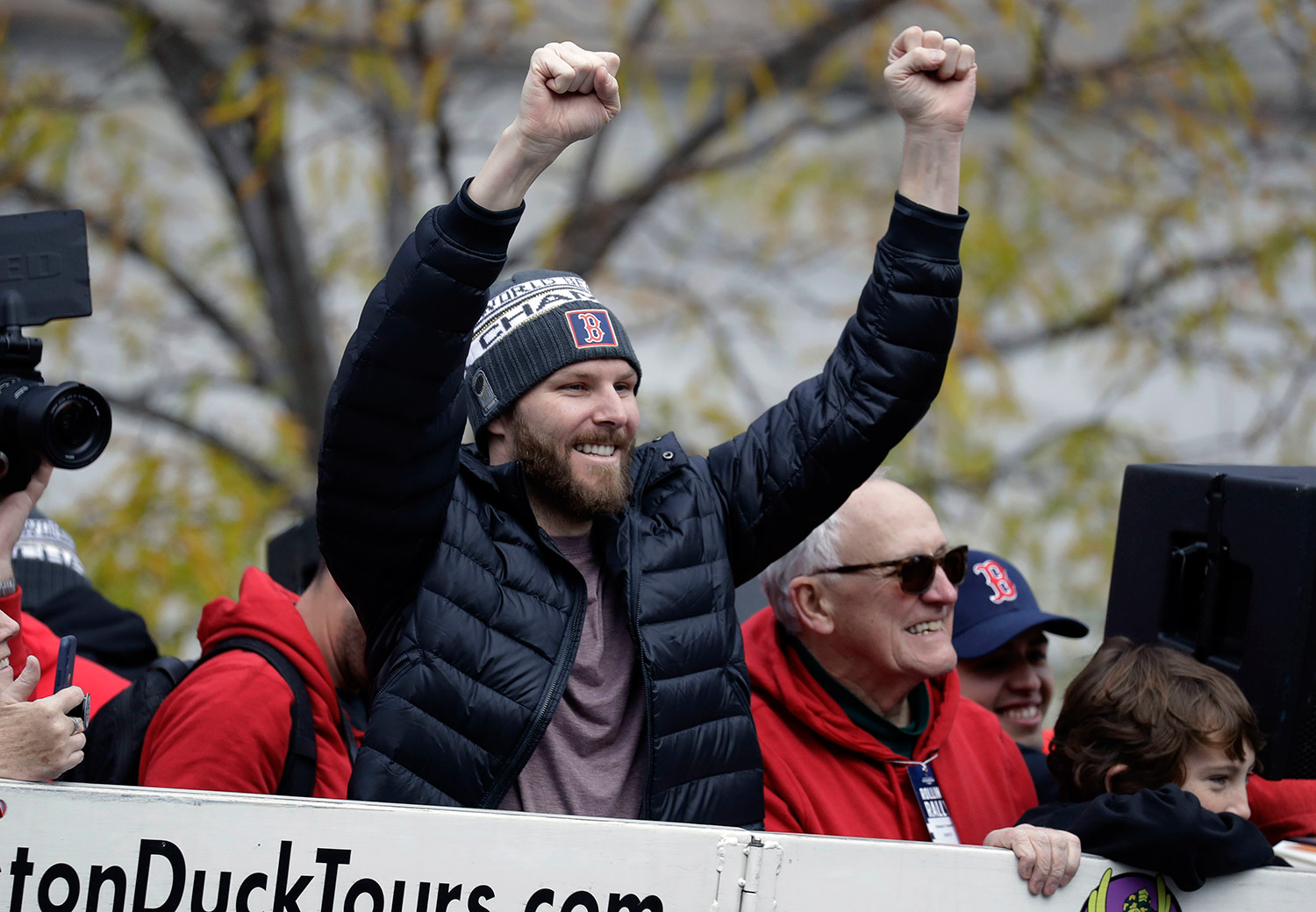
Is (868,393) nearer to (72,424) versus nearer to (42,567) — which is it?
(72,424)

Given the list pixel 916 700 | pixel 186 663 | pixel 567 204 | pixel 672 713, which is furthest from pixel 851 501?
pixel 567 204

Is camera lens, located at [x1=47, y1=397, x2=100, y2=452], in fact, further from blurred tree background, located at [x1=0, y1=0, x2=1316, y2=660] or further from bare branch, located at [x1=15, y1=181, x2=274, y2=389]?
bare branch, located at [x1=15, y1=181, x2=274, y2=389]

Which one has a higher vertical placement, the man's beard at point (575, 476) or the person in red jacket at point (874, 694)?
the man's beard at point (575, 476)

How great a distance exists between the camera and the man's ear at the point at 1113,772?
220 cm

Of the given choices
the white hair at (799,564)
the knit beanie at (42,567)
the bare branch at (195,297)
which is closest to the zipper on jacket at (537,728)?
the white hair at (799,564)

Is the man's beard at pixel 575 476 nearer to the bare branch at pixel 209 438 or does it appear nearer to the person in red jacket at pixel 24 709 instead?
the person in red jacket at pixel 24 709

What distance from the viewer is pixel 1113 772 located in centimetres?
221

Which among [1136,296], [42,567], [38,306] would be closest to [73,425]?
[38,306]

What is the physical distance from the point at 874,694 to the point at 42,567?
75.6 inches

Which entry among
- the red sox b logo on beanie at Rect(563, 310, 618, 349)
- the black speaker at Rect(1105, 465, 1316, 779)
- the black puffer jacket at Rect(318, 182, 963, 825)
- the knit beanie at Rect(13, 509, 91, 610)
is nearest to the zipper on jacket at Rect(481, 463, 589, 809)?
the black puffer jacket at Rect(318, 182, 963, 825)

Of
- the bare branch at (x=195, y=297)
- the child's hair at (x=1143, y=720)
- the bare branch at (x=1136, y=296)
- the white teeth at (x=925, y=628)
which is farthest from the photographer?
the bare branch at (x=1136, y=296)

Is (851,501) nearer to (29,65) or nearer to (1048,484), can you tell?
(1048,484)

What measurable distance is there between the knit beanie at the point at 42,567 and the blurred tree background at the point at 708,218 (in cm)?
279

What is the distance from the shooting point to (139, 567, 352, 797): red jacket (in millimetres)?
1913
